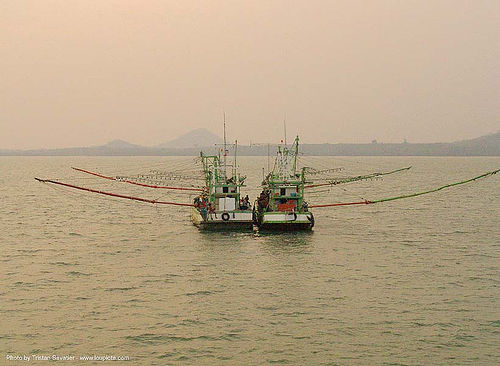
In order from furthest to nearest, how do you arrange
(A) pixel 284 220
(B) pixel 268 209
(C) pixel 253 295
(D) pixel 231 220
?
1. (B) pixel 268 209
2. (D) pixel 231 220
3. (A) pixel 284 220
4. (C) pixel 253 295

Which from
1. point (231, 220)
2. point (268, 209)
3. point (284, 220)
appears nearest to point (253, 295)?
point (284, 220)

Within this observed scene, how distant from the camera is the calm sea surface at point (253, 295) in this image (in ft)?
109

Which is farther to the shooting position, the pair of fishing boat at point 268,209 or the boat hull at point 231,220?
the boat hull at point 231,220

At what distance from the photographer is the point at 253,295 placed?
144ft

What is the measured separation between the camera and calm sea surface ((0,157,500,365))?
33188 mm

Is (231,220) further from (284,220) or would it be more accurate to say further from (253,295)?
(253,295)

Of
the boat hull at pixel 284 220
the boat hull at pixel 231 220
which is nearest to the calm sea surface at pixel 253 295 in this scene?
the boat hull at pixel 284 220

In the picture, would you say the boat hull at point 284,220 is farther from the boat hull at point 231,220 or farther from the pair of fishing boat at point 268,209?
the boat hull at point 231,220

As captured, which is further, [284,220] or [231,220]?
[231,220]

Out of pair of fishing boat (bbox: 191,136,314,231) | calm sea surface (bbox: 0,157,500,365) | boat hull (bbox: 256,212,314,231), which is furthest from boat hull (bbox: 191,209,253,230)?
boat hull (bbox: 256,212,314,231)

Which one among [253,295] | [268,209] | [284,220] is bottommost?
[253,295]

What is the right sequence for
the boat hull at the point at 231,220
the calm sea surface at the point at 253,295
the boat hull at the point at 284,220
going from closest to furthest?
the calm sea surface at the point at 253,295 → the boat hull at the point at 284,220 → the boat hull at the point at 231,220

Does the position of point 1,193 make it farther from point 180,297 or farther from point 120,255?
point 180,297

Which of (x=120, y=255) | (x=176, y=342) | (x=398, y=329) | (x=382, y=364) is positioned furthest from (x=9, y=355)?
(x=120, y=255)
